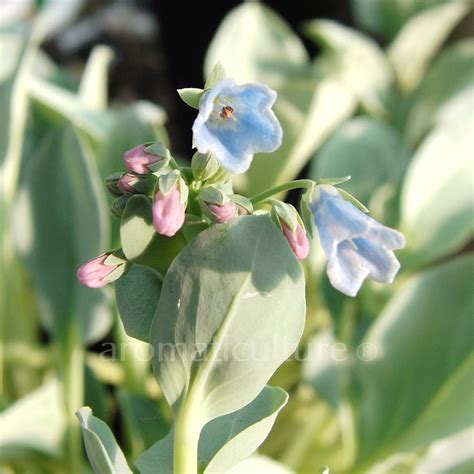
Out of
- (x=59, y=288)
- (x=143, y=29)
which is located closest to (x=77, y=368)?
(x=59, y=288)

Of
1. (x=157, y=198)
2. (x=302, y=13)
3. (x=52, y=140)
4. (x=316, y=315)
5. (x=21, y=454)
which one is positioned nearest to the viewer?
(x=157, y=198)

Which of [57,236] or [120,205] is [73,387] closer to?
[57,236]

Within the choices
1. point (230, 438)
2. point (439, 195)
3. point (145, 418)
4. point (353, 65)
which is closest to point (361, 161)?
point (439, 195)

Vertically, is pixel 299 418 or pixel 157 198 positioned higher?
pixel 157 198

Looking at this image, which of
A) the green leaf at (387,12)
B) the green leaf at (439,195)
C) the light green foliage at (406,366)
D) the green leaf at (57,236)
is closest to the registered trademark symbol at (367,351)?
the light green foliage at (406,366)

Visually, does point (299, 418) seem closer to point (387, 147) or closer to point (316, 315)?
point (316, 315)

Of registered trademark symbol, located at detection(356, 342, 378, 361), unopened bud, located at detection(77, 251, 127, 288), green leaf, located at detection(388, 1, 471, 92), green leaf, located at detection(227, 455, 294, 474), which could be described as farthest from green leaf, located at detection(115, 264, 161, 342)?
green leaf, located at detection(388, 1, 471, 92)

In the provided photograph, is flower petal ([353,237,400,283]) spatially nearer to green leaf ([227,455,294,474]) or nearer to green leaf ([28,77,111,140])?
green leaf ([227,455,294,474])
